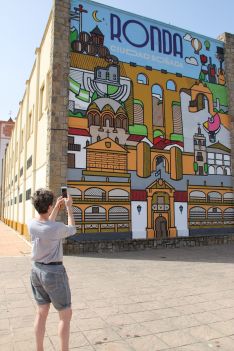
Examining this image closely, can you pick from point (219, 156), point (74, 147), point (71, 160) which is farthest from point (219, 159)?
point (71, 160)

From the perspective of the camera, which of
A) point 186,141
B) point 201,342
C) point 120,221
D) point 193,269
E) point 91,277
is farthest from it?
point 186,141

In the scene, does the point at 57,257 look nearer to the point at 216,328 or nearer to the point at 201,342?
the point at 201,342

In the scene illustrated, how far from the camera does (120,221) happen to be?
44.3 ft

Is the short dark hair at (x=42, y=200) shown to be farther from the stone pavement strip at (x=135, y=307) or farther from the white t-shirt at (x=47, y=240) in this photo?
the stone pavement strip at (x=135, y=307)

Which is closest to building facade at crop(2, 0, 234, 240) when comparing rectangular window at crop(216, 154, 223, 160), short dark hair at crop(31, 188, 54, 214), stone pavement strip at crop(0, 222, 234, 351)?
rectangular window at crop(216, 154, 223, 160)

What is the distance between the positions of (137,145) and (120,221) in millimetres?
3363

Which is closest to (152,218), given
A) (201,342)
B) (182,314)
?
(182,314)

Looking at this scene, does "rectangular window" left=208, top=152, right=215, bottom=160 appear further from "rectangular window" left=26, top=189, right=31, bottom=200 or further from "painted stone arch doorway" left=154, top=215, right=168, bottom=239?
"rectangular window" left=26, top=189, right=31, bottom=200

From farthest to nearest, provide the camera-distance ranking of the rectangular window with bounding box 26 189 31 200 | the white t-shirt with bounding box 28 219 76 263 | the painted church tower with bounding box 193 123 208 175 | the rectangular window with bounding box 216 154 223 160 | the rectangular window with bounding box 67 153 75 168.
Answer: the rectangular window with bounding box 26 189 31 200 < the rectangular window with bounding box 216 154 223 160 < the painted church tower with bounding box 193 123 208 175 < the rectangular window with bounding box 67 153 75 168 < the white t-shirt with bounding box 28 219 76 263

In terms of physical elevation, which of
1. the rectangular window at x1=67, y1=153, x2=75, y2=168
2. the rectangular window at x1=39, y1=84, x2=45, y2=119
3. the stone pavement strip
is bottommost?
the stone pavement strip

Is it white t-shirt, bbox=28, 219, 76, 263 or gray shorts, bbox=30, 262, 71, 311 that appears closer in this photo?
gray shorts, bbox=30, 262, 71, 311

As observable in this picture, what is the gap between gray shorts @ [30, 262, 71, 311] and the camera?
10.7 ft

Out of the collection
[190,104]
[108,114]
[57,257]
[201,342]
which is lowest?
[201,342]

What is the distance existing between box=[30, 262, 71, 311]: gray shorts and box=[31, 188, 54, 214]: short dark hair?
0.59 meters
